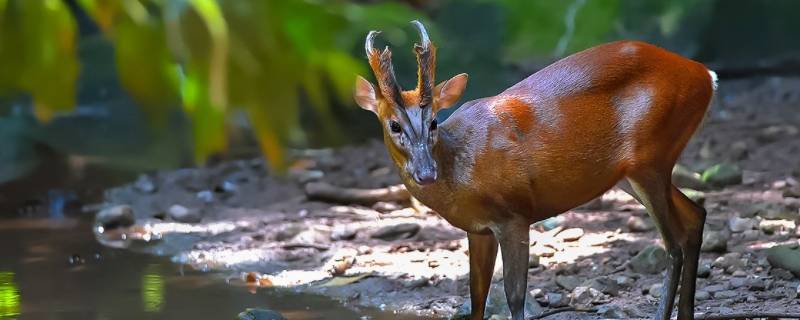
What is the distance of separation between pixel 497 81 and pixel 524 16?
0.97 metres

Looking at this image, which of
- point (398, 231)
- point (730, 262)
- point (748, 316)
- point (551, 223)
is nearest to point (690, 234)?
point (748, 316)

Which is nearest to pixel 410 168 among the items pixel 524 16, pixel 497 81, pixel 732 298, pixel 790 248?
pixel 732 298

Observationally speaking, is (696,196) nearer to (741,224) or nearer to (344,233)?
(741,224)

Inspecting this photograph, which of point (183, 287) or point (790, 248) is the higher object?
point (183, 287)

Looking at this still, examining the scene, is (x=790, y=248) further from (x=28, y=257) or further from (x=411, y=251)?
(x=28, y=257)

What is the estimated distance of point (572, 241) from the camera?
6750 millimetres

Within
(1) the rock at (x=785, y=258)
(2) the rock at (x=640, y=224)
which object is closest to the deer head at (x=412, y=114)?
(1) the rock at (x=785, y=258)

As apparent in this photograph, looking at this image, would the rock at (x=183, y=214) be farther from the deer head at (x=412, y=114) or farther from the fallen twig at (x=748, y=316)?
the fallen twig at (x=748, y=316)

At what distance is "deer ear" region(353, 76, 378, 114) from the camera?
4.70 m

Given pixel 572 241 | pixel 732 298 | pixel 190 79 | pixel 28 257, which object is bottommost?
pixel 732 298

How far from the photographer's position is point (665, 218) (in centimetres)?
494

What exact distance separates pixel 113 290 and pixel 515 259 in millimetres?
2384

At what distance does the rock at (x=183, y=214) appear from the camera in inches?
317

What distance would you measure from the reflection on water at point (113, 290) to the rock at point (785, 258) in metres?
1.71
